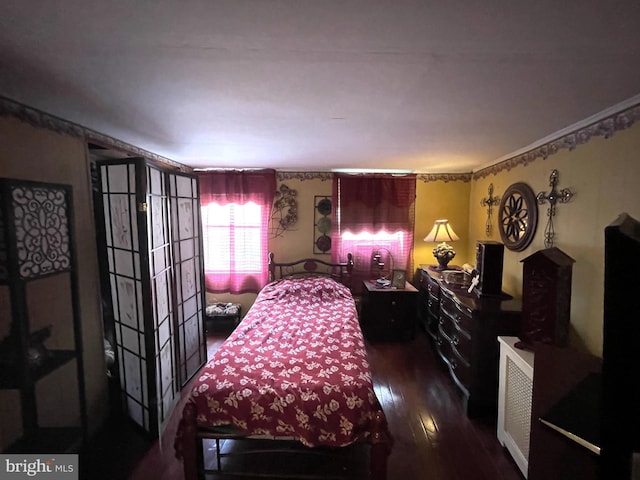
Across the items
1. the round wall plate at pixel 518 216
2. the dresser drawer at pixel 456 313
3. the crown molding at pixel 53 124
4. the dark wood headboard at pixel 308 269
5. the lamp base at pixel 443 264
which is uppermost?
the crown molding at pixel 53 124

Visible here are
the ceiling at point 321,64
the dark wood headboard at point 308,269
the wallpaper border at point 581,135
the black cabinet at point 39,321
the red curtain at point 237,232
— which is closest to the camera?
the ceiling at point 321,64

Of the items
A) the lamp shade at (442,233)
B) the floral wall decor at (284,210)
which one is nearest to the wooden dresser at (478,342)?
the lamp shade at (442,233)

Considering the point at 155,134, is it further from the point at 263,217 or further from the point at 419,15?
the point at 419,15

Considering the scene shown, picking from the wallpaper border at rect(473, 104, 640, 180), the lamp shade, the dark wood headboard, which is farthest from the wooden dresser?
the dark wood headboard

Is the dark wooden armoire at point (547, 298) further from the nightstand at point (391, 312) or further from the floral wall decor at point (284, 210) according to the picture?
the floral wall decor at point (284, 210)

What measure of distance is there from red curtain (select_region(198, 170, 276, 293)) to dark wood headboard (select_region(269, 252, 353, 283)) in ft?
0.46

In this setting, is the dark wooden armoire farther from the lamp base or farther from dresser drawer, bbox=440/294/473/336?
the lamp base

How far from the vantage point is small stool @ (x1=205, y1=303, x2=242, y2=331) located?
3.63m

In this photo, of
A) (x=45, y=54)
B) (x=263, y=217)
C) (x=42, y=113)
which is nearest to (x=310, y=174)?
(x=263, y=217)

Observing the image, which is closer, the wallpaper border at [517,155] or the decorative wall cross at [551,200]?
the wallpaper border at [517,155]

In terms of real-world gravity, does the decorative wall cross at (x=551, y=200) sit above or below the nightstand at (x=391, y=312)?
above

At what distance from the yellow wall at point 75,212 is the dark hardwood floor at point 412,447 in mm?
289

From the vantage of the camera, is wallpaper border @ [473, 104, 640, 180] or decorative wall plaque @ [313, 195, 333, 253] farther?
decorative wall plaque @ [313, 195, 333, 253]

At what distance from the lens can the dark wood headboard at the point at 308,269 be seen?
3842 millimetres
